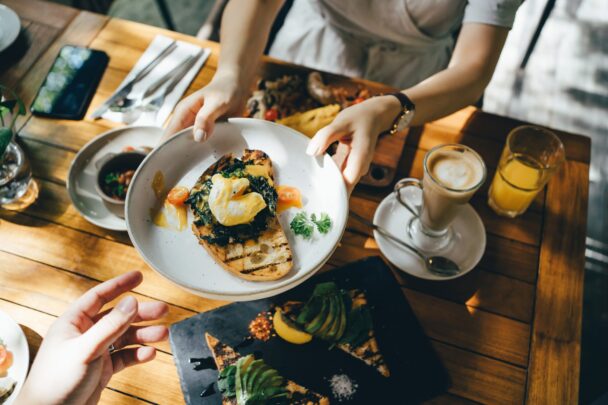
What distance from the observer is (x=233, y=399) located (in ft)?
3.94

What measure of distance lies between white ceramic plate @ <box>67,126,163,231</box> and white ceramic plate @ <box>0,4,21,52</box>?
0.66 meters

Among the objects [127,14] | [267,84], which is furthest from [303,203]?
[127,14]

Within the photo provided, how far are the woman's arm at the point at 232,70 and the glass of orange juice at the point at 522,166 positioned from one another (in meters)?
0.90

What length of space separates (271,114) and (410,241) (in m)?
0.65

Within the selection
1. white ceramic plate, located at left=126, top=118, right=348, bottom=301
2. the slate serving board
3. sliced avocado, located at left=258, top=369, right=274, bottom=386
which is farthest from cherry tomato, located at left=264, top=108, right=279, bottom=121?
sliced avocado, located at left=258, top=369, right=274, bottom=386

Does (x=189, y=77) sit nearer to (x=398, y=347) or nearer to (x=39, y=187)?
(x=39, y=187)

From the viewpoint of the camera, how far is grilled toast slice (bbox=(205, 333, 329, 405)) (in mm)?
1209

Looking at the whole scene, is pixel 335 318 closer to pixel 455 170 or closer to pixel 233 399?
pixel 233 399

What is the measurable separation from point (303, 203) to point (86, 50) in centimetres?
121

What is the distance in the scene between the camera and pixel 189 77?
179 cm

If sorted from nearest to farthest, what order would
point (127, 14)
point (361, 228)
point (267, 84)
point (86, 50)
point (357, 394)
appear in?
point (357, 394) < point (361, 228) < point (267, 84) < point (86, 50) < point (127, 14)

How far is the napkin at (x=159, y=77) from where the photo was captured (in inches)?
66.5

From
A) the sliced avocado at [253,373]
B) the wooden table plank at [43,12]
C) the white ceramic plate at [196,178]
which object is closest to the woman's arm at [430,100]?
the white ceramic plate at [196,178]

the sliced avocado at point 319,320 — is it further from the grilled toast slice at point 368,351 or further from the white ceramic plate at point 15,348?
the white ceramic plate at point 15,348
